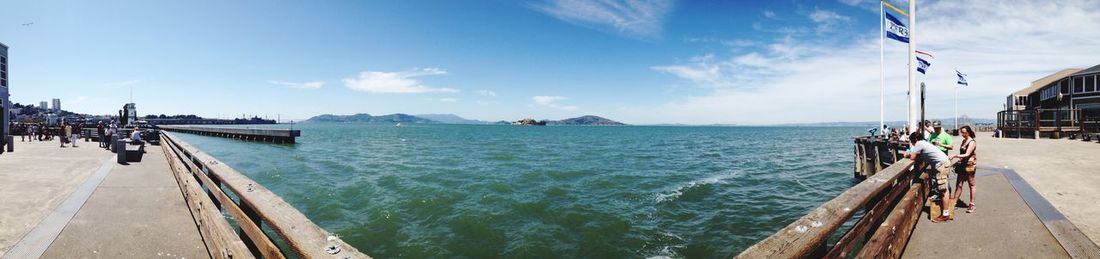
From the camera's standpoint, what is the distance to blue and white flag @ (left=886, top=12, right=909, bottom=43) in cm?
1503

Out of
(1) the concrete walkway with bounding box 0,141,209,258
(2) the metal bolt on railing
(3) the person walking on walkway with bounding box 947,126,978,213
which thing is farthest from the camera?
(3) the person walking on walkway with bounding box 947,126,978,213

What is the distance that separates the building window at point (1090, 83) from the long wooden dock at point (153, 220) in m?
50.1

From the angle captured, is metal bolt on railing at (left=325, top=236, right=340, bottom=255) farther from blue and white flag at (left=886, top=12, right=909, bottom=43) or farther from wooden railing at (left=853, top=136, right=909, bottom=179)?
wooden railing at (left=853, top=136, right=909, bottom=179)

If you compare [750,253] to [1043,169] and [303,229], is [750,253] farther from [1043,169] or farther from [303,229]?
[1043,169]

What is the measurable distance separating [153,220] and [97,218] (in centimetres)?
78

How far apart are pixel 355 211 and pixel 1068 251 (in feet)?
42.4

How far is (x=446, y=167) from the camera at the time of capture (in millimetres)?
22562

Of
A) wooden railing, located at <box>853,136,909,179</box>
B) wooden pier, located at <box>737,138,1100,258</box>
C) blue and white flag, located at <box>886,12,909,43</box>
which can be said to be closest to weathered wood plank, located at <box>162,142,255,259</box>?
wooden pier, located at <box>737,138,1100,258</box>

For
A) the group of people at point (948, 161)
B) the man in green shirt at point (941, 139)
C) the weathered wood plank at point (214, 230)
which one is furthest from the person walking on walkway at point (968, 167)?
the weathered wood plank at point (214, 230)

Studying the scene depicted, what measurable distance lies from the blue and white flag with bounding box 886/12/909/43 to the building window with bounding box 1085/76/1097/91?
3136 centimetres

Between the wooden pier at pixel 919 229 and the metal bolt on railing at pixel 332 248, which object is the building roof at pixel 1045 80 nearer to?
the wooden pier at pixel 919 229

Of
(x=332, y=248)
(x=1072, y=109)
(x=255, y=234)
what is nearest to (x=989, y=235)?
(x=332, y=248)

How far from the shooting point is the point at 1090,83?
31578mm

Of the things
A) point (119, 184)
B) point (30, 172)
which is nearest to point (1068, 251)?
point (119, 184)
